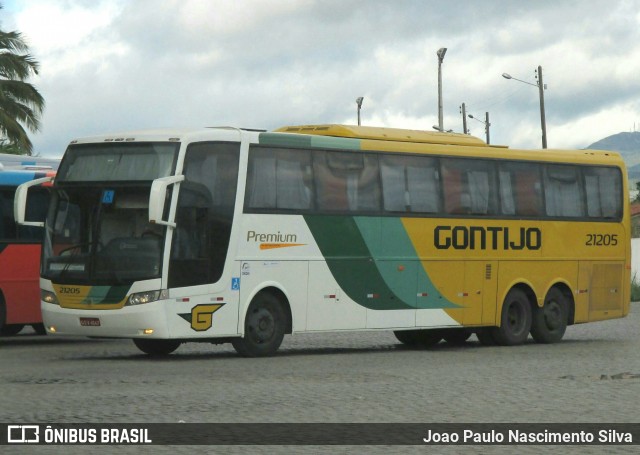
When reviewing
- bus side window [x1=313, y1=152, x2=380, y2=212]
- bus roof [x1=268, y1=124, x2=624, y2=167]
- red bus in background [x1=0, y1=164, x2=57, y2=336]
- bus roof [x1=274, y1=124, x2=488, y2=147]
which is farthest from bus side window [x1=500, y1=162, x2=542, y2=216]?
red bus in background [x1=0, y1=164, x2=57, y2=336]

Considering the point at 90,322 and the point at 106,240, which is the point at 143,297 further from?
the point at 106,240

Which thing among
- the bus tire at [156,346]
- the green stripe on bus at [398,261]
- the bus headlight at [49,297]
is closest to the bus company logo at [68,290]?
the bus headlight at [49,297]

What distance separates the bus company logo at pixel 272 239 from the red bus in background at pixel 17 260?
16.7 feet

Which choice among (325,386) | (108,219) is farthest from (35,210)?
(325,386)

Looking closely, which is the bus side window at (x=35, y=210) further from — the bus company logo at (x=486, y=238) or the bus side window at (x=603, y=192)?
the bus side window at (x=603, y=192)

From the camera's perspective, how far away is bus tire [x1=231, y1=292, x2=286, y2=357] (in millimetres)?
21062

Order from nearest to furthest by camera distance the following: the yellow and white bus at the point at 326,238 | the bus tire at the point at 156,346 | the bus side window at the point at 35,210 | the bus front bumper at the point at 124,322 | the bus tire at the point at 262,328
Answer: the bus front bumper at the point at 124,322, the yellow and white bus at the point at 326,238, the bus tire at the point at 262,328, the bus tire at the point at 156,346, the bus side window at the point at 35,210

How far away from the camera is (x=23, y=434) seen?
38.3 feet

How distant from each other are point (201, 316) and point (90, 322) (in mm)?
1513

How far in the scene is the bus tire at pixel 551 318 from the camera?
25922mm

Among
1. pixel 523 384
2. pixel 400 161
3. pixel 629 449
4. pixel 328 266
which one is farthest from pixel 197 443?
pixel 400 161

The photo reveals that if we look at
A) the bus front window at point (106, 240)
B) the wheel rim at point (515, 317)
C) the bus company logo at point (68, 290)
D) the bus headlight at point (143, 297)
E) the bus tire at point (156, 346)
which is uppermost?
the bus front window at point (106, 240)

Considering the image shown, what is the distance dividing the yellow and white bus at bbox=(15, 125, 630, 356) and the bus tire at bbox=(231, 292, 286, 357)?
0.02m

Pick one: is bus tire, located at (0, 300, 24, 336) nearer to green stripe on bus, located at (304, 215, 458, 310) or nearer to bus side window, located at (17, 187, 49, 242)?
bus side window, located at (17, 187, 49, 242)
